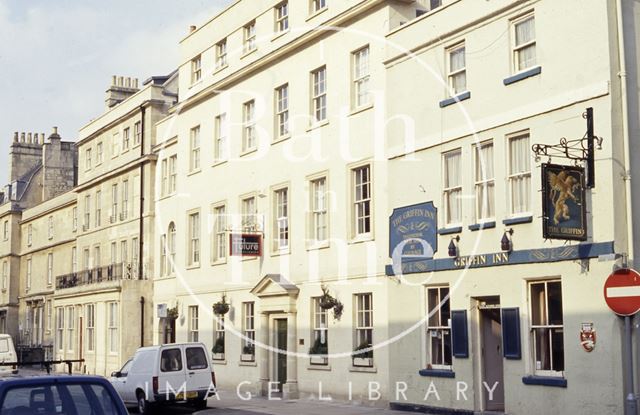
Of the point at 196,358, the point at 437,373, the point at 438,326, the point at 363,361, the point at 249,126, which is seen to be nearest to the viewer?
the point at 437,373

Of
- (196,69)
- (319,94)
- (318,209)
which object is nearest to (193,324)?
(318,209)

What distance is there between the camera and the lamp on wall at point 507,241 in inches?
742

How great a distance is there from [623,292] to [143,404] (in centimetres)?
1319

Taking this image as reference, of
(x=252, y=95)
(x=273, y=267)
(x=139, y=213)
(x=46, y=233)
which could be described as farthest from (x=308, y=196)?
(x=46, y=233)

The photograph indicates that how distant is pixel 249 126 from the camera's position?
3039 cm

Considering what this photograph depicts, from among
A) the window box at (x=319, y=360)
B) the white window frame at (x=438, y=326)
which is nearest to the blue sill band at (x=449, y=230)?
the white window frame at (x=438, y=326)

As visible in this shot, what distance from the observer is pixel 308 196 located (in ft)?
87.4

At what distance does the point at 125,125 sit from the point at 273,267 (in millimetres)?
17752

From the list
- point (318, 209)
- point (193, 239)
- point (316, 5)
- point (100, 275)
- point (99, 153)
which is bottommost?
point (100, 275)

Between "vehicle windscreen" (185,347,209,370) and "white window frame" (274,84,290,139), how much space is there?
7476 mm

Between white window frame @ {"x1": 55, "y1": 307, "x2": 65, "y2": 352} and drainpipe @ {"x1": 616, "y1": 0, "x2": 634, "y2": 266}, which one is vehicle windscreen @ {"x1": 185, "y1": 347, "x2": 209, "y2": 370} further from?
white window frame @ {"x1": 55, "y1": 307, "x2": 65, "y2": 352}

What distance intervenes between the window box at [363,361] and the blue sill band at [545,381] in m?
5.74

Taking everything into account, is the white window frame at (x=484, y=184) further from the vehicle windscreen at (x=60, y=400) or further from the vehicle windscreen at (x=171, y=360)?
the vehicle windscreen at (x=60, y=400)

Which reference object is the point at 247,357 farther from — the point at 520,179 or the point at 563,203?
the point at 563,203
